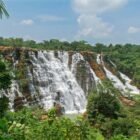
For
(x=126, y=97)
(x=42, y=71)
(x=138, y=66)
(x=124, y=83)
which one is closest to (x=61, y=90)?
(x=42, y=71)

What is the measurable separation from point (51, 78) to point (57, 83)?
59 cm

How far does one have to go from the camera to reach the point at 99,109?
2681cm

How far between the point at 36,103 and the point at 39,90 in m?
1.37

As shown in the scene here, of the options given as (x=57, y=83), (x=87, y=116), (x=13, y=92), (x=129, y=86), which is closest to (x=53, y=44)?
(x=129, y=86)

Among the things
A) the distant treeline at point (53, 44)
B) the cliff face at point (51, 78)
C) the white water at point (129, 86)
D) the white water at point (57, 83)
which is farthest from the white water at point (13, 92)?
the distant treeline at point (53, 44)

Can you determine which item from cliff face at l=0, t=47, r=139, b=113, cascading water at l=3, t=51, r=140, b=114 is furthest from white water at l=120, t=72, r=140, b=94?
cascading water at l=3, t=51, r=140, b=114

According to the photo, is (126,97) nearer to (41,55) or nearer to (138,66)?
(41,55)

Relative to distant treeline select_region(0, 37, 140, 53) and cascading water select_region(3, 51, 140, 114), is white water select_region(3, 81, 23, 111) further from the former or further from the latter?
distant treeline select_region(0, 37, 140, 53)

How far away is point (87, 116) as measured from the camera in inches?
1034

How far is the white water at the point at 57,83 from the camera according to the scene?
34.3 metres

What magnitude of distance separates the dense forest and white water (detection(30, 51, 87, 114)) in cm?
137

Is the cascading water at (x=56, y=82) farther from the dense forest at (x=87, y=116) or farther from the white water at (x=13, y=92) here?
the dense forest at (x=87, y=116)

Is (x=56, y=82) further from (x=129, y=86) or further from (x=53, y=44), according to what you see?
(x=53, y=44)

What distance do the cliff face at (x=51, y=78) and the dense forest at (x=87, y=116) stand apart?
123cm
